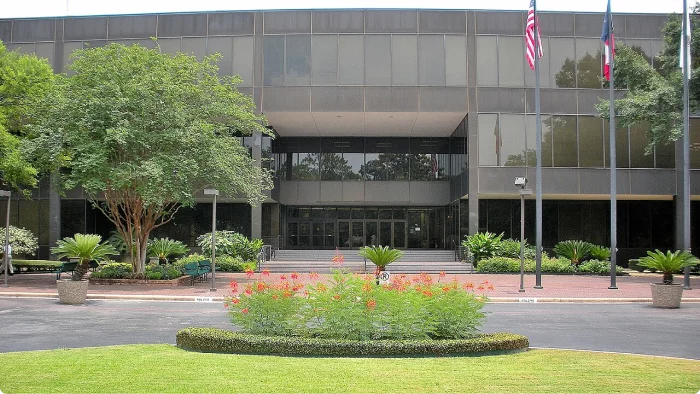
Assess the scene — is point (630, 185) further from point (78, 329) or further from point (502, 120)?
point (78, 329)

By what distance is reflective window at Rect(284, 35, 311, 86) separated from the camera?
37844 millimetres

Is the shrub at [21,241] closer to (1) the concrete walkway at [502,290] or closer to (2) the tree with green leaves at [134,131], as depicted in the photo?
(1) the concrete walkway at [502,290]

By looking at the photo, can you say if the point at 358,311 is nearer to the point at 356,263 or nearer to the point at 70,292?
the point at 70,292

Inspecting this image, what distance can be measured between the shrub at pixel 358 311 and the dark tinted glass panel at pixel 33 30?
34.5 m

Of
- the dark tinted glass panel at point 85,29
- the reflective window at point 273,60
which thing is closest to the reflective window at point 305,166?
the reflective window at point 273,60

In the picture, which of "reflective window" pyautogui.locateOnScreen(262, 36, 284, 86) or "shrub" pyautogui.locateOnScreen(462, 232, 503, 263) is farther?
"reflective window" pyautogui.locateOnScreen(262, 36, 284, 86)

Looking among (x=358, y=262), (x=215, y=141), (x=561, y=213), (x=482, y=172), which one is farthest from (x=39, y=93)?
(x=561, y=213)

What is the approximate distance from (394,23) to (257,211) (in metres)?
13.5

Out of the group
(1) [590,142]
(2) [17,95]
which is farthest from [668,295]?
(2) [17,95]

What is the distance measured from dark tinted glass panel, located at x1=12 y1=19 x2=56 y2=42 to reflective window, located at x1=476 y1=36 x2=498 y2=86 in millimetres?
25255

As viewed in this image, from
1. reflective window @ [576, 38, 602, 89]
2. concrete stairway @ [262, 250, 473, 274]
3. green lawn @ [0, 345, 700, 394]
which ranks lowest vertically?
concrete stairway @ [262, 250, 473, 274]

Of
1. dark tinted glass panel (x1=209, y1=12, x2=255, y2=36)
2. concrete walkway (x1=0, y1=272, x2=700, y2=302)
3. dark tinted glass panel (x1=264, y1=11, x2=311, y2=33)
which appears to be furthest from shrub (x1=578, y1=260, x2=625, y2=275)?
dark tinted glass panel (x1=209, y1=12, x2=255, y2=36)

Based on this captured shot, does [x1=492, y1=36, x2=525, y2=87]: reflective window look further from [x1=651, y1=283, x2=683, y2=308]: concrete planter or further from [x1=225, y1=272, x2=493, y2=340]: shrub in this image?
[x1=225, y1=272, x2=493, y2=340]: shrub

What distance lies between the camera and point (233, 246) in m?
35.9
